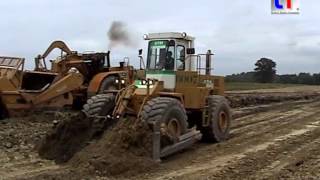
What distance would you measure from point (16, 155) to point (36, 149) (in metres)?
0.38

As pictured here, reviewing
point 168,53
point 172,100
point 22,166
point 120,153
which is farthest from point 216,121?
point 22,166

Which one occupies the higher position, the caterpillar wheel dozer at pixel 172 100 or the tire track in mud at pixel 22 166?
the caterpillar wheel dozer at pixel 172 100

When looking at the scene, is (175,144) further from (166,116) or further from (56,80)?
(56,80)

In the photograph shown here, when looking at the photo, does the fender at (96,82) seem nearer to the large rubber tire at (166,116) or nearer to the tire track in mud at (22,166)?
the large rubber tire at (166,116)

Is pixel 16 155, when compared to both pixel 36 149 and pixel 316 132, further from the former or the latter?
pixel 316 132

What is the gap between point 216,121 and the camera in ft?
40.7

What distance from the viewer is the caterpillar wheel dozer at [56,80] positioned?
15.5m

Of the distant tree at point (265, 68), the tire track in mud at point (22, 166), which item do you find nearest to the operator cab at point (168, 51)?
the tire track in mud at point (22, 166)

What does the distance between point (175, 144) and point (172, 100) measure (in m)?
0.82

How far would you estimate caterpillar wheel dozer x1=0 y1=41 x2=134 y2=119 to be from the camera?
15469 mm

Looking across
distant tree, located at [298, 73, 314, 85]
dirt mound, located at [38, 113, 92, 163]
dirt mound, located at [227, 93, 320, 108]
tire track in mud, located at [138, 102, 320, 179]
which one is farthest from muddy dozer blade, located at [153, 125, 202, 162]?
distant tree, located at [298, 73, 314, 85]

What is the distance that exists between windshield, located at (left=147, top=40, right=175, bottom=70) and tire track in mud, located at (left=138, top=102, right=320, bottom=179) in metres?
1.94

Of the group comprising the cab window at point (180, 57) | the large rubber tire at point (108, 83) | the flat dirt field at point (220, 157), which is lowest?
the flat dirt field at point (220, 157)

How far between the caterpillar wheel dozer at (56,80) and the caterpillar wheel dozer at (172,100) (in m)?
1.88
